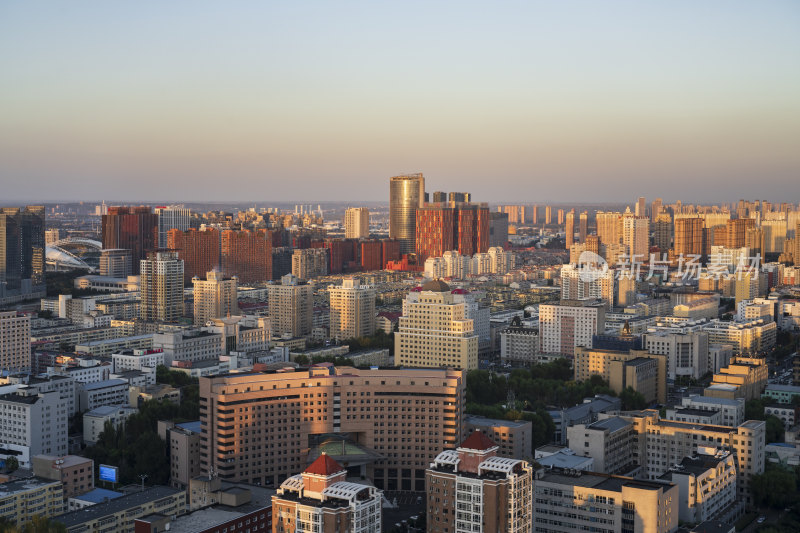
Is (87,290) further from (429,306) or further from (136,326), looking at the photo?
(429,306)

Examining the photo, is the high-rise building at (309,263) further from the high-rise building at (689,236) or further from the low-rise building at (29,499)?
the low-rise building at (29,499)

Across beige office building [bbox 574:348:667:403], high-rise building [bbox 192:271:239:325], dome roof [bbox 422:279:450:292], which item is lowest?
beige office building [bbox 574:348:667:403]

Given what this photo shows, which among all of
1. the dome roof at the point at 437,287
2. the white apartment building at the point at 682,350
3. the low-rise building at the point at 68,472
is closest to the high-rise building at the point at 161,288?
the dome roof at the point at 437,287

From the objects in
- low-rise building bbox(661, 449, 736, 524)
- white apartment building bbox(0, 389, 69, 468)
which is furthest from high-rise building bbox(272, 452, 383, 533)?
white apartment building bbox(0, 389, 69, 468)

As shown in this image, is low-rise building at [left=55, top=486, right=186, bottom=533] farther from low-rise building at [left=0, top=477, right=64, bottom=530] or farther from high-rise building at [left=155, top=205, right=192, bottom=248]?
high-rise building at [left=155, top=205, right=192, bottom=248]

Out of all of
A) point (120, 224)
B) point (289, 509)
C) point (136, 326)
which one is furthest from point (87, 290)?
point (289, 509)

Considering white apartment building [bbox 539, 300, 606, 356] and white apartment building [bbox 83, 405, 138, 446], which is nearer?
white apartment building [bbox 83, 405, 138, 446]

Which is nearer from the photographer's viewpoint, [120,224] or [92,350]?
[92,350]
